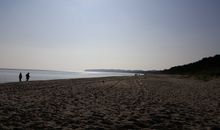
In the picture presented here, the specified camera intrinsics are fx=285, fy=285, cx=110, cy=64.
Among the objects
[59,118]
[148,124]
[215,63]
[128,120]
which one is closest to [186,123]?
[148,124]

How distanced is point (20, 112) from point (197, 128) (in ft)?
22.8

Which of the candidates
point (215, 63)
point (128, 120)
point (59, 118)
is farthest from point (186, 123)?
point (215, 63)

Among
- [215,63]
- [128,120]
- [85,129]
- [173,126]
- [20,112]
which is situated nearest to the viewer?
[85,129]

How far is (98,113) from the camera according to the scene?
1208cm

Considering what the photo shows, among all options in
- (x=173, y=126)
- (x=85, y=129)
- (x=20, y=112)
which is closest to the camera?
(x=85, y=129)

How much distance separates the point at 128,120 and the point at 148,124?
3.00 feet

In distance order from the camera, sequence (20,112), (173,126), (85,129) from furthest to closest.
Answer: (20,112)
(173,126)
(85,129)

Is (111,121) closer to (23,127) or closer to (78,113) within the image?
(78,113)

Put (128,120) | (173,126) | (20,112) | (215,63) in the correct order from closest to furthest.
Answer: (173,126)
(128,120)
(20,112)
(215,63)

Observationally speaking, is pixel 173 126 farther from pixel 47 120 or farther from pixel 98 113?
pixel 47 120

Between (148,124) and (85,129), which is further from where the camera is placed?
(148,124)

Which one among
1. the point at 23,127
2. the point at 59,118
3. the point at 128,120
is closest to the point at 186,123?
the point at 128,120

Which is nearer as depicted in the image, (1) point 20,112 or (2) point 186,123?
(2) point 186,123

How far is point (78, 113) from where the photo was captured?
11984mm
